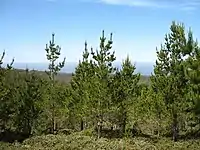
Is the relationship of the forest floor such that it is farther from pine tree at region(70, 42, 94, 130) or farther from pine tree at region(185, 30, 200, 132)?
pine tree at region(185, 30, 200, 132)

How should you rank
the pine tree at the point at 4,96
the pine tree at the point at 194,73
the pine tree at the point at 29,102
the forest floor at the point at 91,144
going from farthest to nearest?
the pine tree at the point at 29,102 < the pine tree at the point at 4,96 < the forest floor at the point at 91,144 < the pine tree at the point at 194,73

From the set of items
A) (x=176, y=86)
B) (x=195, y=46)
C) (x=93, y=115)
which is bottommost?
(x=93, y=115)

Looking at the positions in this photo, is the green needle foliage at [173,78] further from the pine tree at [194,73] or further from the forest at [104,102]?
→ the pine tree at [194,73]

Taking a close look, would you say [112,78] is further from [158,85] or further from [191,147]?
[191,147]

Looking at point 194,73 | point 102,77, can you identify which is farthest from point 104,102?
point 194,73

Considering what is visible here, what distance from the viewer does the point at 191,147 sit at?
85.0 ft

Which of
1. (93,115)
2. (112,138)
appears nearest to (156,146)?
(112,138)

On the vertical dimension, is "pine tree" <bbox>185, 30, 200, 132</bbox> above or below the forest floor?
above

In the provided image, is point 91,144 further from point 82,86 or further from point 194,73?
point 194,73

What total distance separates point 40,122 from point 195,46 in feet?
61.7

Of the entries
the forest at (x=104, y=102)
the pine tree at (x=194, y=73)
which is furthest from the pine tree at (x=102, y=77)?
the pine tree at (x=194, y=73)

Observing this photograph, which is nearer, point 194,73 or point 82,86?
point 194,73

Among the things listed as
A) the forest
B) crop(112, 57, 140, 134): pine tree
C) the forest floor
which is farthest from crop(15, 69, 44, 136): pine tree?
crop(112, 57, 140, 134): pine tree

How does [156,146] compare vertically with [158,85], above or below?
below
